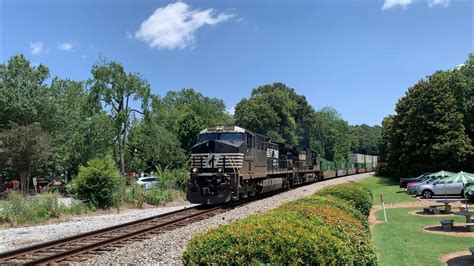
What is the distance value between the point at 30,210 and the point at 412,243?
16268 millimetres

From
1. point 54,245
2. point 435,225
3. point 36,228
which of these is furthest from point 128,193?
point 435,225

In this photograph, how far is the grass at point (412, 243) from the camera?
11.1 metres

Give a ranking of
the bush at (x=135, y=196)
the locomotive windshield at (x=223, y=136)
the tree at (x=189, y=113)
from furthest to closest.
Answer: the tree at (x=189, y=113) → the bush at (x=135, y=196) → the locomotive windshield at (x=223, y=136)

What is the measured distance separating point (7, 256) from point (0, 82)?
3510 centimetres

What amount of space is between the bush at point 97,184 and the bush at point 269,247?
739 inches

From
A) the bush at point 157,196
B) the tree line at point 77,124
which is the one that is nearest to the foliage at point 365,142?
the tree line at point 77,124

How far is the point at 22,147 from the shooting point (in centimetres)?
3322

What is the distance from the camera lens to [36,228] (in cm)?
1741

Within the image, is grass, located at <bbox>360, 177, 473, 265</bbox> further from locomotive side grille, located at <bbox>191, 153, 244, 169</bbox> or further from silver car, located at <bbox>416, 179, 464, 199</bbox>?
silver car, located at <bbox>416, 179, 464, 199</bbox>

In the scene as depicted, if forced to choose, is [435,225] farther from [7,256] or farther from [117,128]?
[117,128]

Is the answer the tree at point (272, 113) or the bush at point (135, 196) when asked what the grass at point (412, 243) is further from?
the tree at point (272, 113)

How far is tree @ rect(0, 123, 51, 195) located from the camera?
108 ft

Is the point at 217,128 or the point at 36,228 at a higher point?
the point at 217,128

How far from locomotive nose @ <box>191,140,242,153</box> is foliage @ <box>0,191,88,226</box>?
7.07 meters
